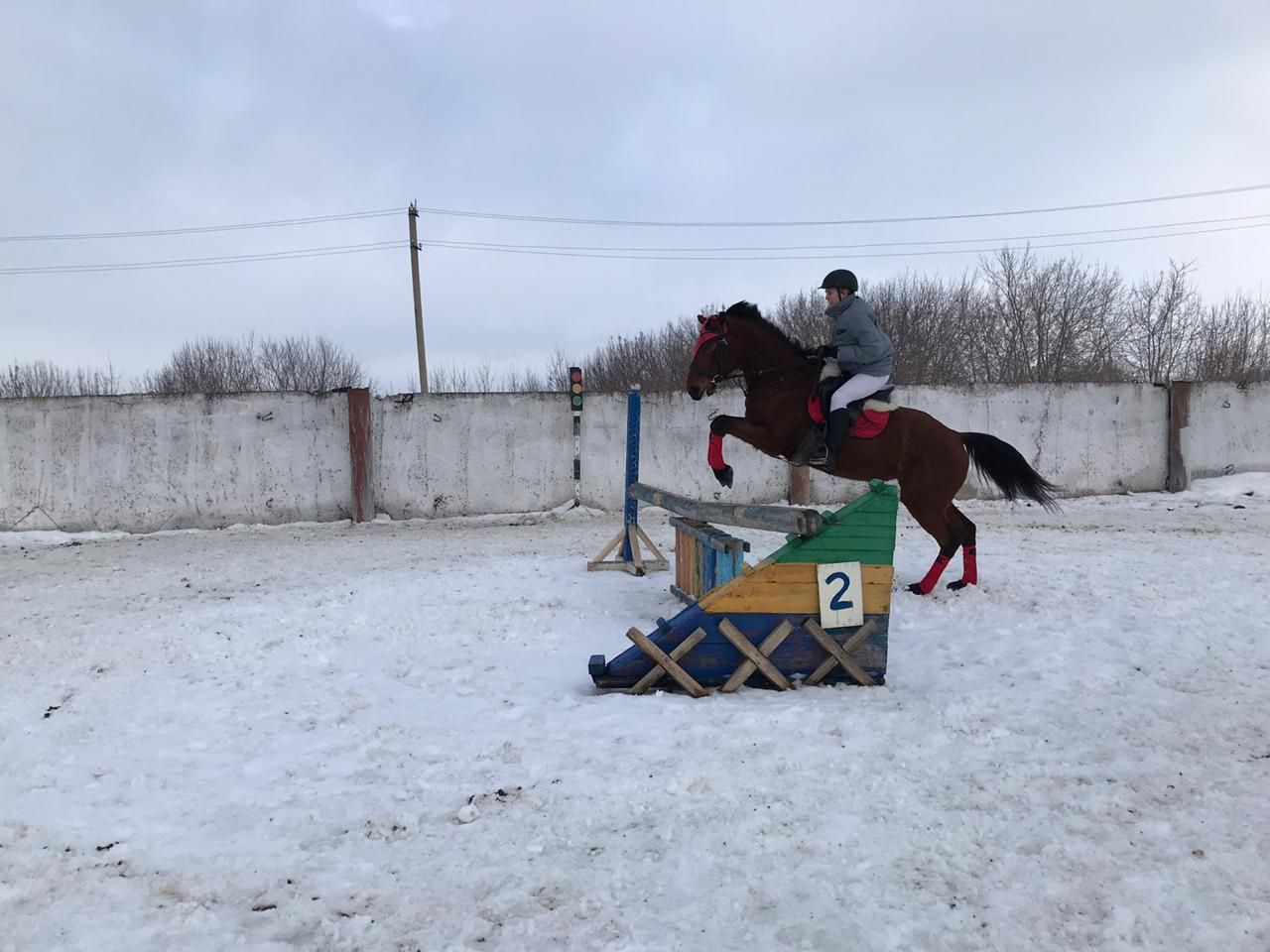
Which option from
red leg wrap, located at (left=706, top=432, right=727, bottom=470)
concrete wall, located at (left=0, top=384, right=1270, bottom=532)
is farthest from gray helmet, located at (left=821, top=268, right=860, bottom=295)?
concrete wall, located at (left=0, top=384, right=1270, bottom=532)

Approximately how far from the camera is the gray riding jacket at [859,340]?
5.88m

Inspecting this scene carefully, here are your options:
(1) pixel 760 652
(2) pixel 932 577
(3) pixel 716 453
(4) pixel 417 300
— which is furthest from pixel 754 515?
(4) pixel 417 300

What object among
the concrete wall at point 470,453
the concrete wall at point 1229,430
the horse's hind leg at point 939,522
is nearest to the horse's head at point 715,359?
the horse's hind leg at point 939,522

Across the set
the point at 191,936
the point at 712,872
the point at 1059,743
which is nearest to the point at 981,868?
the point at 712,872

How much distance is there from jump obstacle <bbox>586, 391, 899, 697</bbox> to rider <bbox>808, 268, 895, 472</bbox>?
1.67m

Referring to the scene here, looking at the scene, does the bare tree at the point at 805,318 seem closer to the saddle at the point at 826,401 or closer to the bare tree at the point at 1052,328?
the bare tree at the point at 1052,328

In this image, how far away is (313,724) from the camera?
149 inches

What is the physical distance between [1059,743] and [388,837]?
8.96 ft

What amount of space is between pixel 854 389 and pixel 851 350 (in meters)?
0.29

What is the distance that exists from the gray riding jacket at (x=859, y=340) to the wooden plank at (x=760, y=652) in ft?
8.22

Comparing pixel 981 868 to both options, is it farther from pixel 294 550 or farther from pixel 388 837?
pixel 294 550

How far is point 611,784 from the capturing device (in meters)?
3.06

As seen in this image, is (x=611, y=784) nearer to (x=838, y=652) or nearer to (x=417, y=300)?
(x=838, y=652)

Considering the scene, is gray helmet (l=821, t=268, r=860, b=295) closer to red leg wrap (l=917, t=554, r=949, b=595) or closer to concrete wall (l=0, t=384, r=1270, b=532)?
red leg wrap (l=917, t=554, r=949, b=595)
